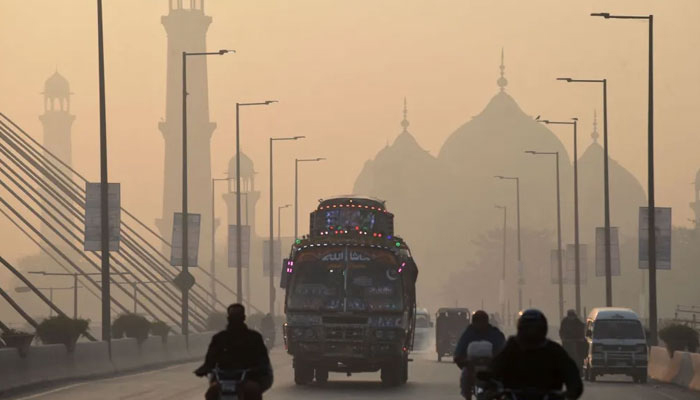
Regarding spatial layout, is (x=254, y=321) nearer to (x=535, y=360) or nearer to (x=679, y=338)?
(x=679, y=338)

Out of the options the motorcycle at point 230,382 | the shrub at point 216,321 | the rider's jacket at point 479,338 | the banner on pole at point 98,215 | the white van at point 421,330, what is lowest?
the white van at point 421,330

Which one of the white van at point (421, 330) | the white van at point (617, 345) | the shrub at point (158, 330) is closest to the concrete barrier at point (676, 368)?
the white van at point (617, 345)

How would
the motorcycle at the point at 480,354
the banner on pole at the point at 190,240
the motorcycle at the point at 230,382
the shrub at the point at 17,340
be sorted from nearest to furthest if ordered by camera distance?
the motorcycle at the point at 230,382 → the motorcycle at the point at 480,354 → the shrub at the point at 17,340 → the banner on pole at the point at 190,240

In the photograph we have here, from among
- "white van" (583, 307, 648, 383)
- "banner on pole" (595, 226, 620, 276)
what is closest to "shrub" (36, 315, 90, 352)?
"white van" (583, 307, 648, 383)

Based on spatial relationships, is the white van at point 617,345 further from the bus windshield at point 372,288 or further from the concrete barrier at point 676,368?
the bus windshield at point 372,288

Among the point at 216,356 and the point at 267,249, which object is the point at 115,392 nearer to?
the point at 216,356

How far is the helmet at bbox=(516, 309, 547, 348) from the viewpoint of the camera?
1518cm

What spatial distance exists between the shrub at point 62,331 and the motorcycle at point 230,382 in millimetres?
22924

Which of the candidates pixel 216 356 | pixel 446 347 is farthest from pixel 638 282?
pixel 216 356

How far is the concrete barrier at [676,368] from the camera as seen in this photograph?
40.8m

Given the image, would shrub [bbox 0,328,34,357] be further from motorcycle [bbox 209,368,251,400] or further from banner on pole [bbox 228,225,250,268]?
banner on pole [bbox 228,225,250,268]

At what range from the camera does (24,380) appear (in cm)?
3609

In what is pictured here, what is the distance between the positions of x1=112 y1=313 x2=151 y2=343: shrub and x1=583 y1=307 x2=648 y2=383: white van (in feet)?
42.7

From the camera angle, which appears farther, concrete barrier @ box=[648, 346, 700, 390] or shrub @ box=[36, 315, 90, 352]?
shrub @ box=[36, 315, 90, 352]
